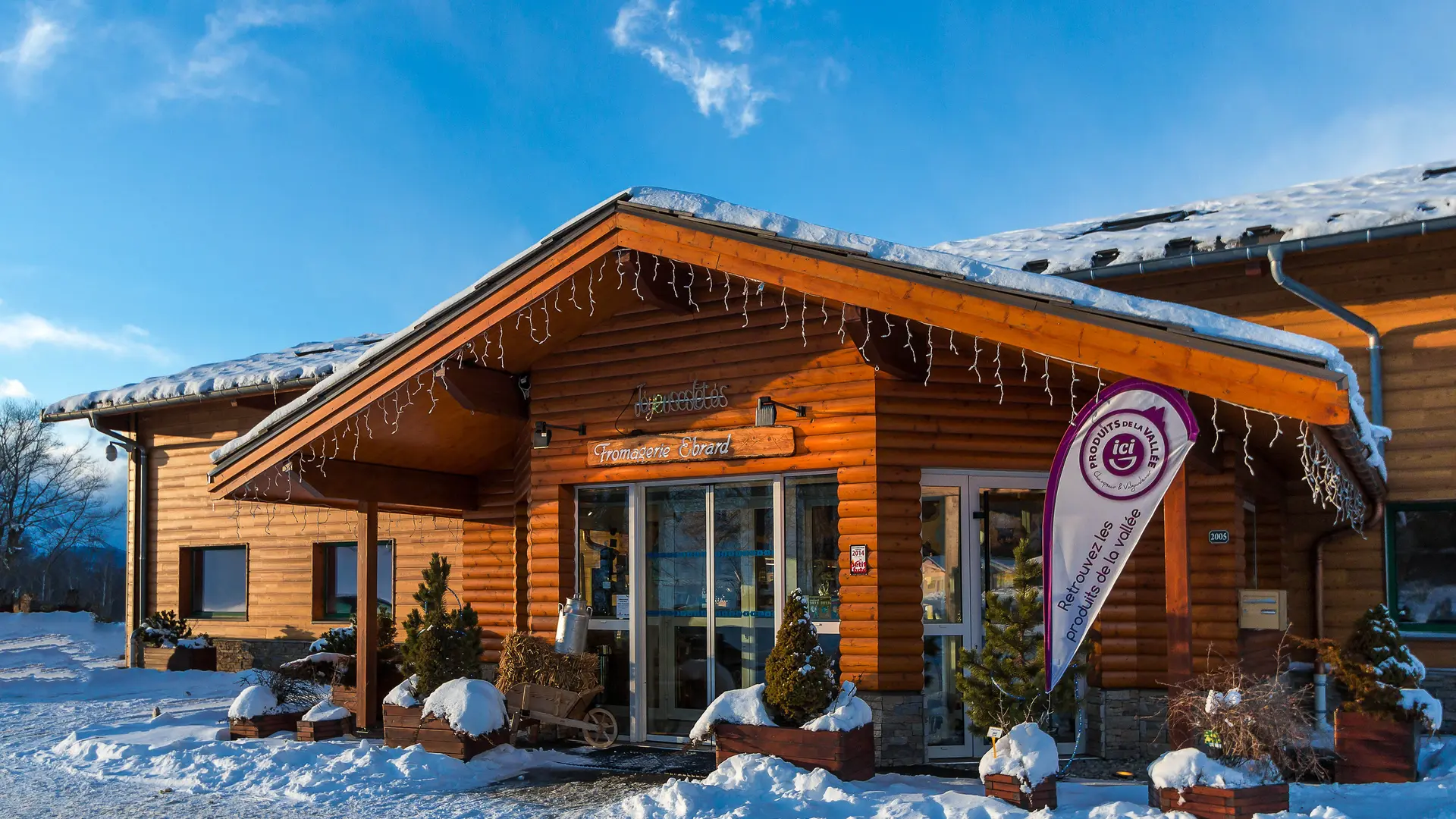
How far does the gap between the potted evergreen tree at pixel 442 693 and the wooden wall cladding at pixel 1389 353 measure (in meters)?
8.03

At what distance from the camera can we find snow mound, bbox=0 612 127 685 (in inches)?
703

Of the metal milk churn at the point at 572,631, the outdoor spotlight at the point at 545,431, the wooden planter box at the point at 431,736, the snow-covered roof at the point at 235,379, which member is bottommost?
the wooden planter box at the point at 431,736

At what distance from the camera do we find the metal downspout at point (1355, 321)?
10.8m

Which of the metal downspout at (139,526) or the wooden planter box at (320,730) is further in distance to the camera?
the metal downspout at (139,526)

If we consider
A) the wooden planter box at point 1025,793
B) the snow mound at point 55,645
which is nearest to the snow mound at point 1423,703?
the wooden planter box at point 1025,793

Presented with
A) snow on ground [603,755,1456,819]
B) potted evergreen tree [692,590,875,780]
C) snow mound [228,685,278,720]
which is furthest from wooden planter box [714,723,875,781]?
snow mound [228,685,278,720]

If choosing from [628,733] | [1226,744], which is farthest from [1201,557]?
[628,733]

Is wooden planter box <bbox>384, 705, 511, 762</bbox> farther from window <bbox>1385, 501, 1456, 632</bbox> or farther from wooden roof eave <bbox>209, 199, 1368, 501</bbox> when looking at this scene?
window <bbox>1385, 501, 1456, 632</bbox>

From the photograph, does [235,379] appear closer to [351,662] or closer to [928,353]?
[351,662]

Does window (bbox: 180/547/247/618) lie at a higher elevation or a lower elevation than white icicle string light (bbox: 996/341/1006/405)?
lower

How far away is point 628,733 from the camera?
10.3 m

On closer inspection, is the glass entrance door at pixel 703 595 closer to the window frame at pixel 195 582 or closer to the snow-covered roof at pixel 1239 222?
the snow-covered roof at pixel 1239 222

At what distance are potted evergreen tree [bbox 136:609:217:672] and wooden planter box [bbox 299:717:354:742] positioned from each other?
8009mm

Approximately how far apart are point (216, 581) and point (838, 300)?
14.4 meters
